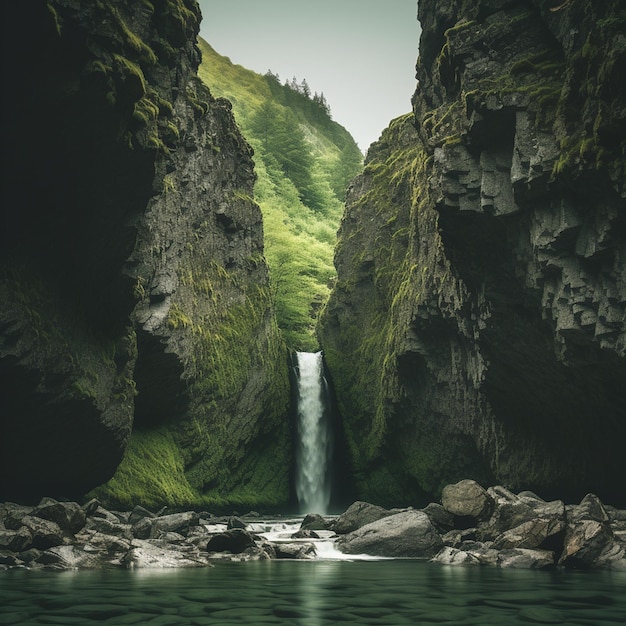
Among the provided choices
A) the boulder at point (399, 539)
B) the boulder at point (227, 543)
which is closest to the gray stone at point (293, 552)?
the boulder at point (227, 543)

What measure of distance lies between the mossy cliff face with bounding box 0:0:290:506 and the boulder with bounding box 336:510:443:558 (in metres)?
8.59

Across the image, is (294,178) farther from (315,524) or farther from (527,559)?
(527,559)

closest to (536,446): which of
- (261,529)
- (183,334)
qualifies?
(261,529)

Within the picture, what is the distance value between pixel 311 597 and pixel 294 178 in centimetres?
6836

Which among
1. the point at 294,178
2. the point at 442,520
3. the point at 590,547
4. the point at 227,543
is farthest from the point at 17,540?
the point at 294,178

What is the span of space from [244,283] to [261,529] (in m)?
16.1

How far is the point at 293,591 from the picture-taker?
10430mm

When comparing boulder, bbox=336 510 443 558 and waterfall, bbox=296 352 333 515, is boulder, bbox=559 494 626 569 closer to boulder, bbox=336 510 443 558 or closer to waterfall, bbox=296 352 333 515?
boulder, bbox=336 510 443 558

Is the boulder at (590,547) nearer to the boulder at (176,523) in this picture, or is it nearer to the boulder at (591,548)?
the boulder at (591,548)

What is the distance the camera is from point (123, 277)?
20.2 meters

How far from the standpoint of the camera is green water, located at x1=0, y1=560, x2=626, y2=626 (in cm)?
796

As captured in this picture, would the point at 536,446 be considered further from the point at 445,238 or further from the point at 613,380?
the point at 445,238

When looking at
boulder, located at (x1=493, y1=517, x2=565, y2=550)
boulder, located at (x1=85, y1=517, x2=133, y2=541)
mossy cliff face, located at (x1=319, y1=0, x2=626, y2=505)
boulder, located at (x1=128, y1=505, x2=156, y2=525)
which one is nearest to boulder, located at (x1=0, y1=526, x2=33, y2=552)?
boulder, located at (x1=85, y1=517, x2=133, y2=541)

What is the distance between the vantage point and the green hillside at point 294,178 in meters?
49.3
